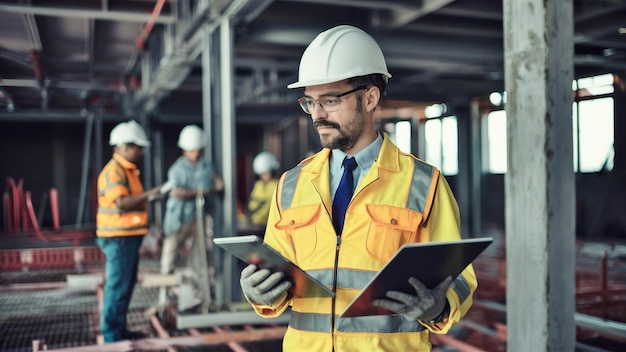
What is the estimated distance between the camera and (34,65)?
11.2 metres

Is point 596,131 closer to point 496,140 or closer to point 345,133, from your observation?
point 496,140

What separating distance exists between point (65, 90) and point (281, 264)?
13.6 m

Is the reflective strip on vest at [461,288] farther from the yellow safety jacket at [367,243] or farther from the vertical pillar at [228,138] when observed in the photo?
the vertical pillar at [228,138]

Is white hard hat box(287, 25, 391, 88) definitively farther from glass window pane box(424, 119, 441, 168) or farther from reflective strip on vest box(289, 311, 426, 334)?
glass window pane box(424, 119, 441, 168)

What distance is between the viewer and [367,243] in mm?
1958

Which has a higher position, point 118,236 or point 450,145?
point 450,145

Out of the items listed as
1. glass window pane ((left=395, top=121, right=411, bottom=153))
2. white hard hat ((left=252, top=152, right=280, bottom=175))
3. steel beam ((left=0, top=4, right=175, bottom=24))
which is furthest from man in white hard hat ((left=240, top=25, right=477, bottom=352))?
glass window pane ((left=395, top=121, right=411, bottom=153))

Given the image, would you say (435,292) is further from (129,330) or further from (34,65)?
(34,65)

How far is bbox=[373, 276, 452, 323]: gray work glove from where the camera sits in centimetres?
175

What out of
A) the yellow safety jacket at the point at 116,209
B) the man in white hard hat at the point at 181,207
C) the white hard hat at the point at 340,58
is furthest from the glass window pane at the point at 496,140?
the white hard hat at the point at 340,58

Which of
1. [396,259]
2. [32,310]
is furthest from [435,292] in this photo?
[32,310]

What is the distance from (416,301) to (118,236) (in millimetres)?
4572

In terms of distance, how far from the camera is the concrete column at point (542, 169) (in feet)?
8.65

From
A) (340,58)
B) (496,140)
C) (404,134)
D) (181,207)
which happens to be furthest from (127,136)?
(404,134)
